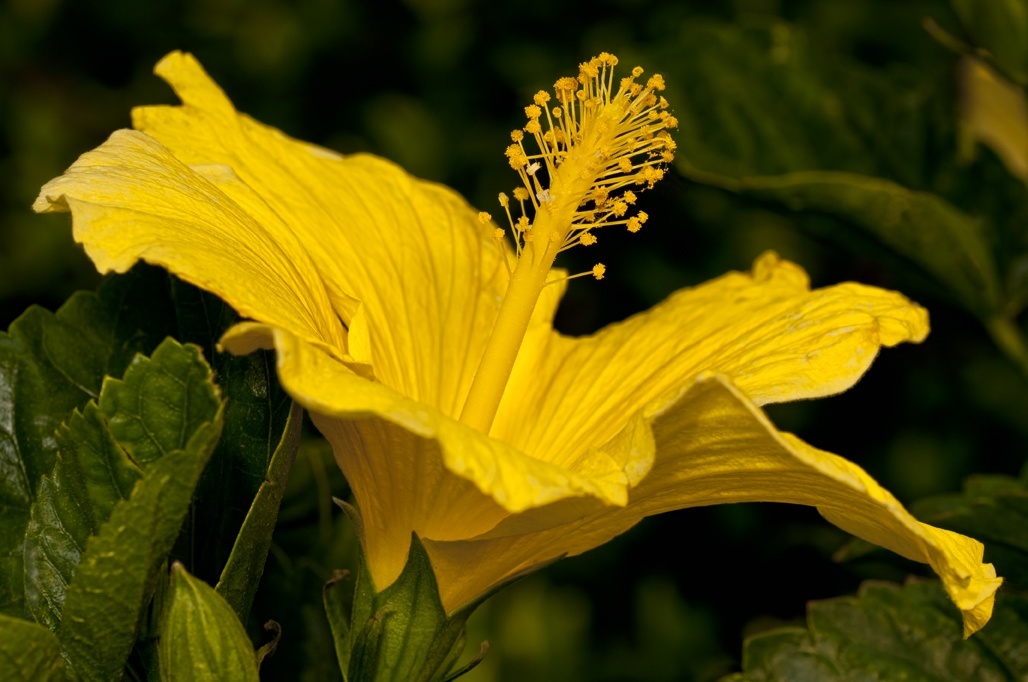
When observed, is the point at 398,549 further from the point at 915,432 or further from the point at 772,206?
the point at 915,432

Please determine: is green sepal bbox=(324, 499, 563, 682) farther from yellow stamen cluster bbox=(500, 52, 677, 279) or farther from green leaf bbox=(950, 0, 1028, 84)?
green leaf bbox=(950, 0, 1028, 84)

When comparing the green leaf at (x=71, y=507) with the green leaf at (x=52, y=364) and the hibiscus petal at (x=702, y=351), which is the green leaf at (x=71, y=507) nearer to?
the green leaf at (x=52, y=364)

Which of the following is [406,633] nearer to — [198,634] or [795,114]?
[198,634]

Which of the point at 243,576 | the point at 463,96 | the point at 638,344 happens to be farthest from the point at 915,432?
the point at 243,576

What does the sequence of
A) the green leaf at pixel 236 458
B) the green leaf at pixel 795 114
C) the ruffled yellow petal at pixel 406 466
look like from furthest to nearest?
the green leaf at pixel 795 114 < the green leaf at pixel 236 458 < the ruffled yellow petal at pixel 406 466

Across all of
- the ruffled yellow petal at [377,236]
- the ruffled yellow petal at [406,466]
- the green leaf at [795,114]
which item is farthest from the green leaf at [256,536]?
the green leaf at [795,114]
